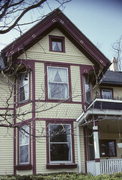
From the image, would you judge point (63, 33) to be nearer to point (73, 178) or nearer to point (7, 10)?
point (73, 178)

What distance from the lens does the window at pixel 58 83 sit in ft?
55.3

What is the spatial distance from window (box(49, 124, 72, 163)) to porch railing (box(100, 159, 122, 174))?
164 centimetres

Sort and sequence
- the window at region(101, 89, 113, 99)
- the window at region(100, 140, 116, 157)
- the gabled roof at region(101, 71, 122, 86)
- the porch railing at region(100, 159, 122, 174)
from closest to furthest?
the porch railing at region(100, 159, 122, 174)
the window at region(100, 140, 116, 157)
the gabled roof at region(101, 71, 122, 86)
the window at region(101, 89, 113, 99)

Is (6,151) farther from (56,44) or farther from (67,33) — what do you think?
(67,33)

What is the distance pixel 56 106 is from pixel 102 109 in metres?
2.33

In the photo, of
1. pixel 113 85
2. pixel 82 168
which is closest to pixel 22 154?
pixel 82 168

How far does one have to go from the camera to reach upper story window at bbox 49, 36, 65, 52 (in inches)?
697

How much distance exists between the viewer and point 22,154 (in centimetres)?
1628

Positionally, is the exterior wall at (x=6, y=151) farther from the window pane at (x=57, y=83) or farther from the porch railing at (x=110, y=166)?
the porch railing at (x=110, y=166)

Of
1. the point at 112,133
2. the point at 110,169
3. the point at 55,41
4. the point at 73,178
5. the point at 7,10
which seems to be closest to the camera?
Answer: the point at 7,10

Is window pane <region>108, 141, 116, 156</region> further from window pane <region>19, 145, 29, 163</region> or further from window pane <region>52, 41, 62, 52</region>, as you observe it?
window pane <region>52, 41, 62, 52</region>

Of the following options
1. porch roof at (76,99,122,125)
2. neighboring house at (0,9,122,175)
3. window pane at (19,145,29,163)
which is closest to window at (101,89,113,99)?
neighboring house at (0,9,122,175)

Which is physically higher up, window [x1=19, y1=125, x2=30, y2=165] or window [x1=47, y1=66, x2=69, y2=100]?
window [x1=47, y1=66, x2=69, y2=100]

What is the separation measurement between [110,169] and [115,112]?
279 centimetres
